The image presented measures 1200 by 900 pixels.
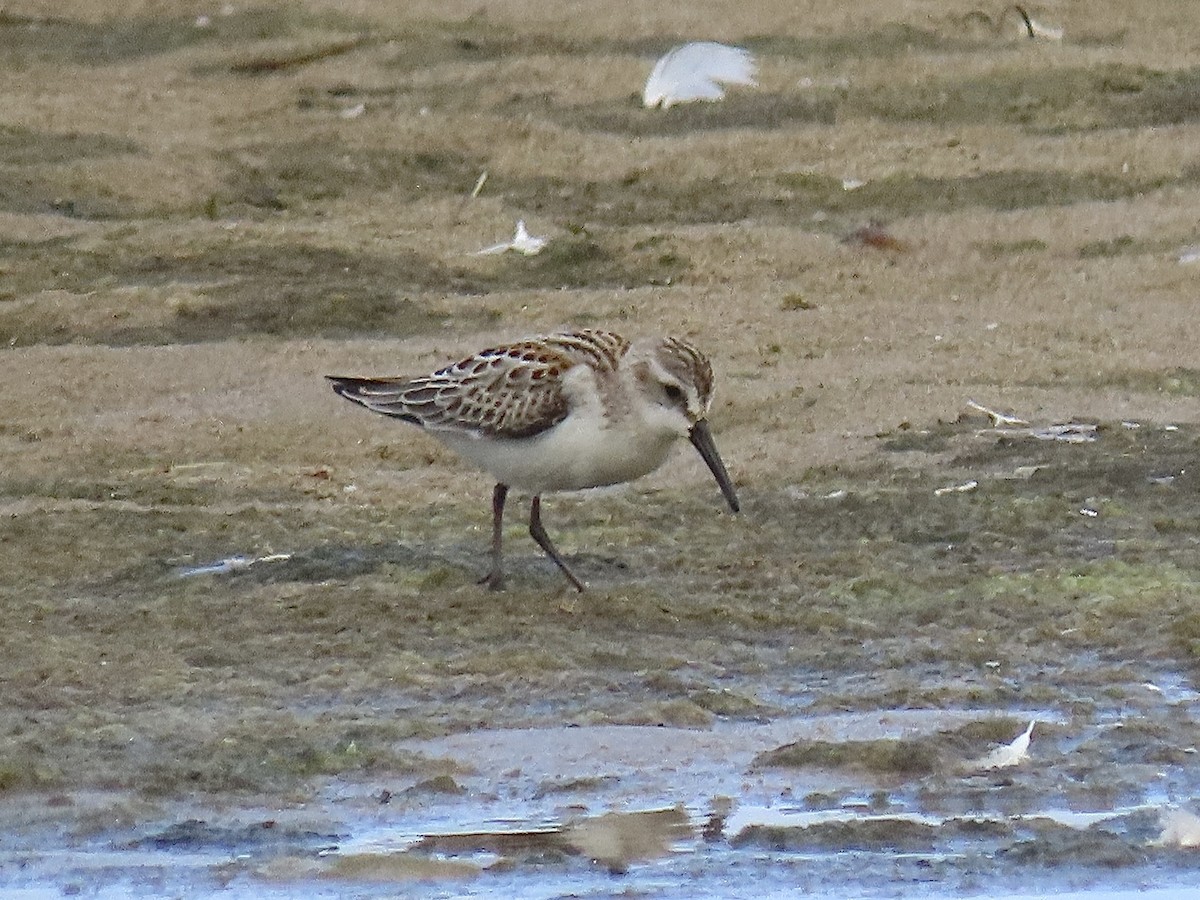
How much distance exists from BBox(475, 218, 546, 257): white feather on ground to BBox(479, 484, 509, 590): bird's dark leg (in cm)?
480

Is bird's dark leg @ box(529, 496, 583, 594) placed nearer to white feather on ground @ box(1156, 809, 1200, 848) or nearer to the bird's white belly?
the bird's white belly

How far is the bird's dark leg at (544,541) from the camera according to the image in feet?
23.7

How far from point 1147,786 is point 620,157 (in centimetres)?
856

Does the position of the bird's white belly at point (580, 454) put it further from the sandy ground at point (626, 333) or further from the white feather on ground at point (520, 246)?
the white feather on ground at point (520, 246)

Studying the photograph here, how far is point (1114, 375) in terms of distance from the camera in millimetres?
9805

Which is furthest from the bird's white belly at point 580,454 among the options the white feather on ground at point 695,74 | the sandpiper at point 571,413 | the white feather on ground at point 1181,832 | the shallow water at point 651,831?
the white feather on ground at point 695,74

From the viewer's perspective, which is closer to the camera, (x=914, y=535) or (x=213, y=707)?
(x=213, y=707)

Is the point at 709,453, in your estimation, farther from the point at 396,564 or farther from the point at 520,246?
the point at 520,246

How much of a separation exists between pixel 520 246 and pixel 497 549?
16.6 ft

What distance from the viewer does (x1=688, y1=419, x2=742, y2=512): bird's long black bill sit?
7.27m

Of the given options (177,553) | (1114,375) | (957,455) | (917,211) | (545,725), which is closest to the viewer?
(545,725)

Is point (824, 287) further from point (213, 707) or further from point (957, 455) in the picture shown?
point (213, 707)

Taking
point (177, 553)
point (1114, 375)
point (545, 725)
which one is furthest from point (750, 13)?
point (545, 725)

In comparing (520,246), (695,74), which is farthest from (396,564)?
(695,74)
